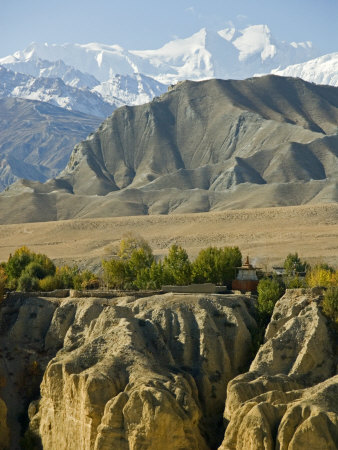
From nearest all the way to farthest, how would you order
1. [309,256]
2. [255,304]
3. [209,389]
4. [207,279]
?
[209,389], [255,304], [207,279], [309,256]

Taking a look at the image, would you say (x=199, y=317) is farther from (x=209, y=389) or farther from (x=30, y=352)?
(x=30, y=352)

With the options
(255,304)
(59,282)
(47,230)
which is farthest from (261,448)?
(47,230)

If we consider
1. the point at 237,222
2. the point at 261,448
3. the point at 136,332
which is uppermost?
the point at 237,222

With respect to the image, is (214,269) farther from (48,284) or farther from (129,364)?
(129,364)

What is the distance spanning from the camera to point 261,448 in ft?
109

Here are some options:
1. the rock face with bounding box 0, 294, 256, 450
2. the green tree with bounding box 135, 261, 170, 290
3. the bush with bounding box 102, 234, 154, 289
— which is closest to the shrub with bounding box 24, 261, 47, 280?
the bush with bounding box 102, 234, 154, 289

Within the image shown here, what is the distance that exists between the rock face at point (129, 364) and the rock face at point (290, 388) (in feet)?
7.07

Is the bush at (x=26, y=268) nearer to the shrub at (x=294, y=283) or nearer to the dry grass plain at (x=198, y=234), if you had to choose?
the shrub at (x=294, y=283)

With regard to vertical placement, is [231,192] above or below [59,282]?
above

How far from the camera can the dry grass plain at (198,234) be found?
377ft

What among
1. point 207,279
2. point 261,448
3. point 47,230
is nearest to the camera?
point 261,448

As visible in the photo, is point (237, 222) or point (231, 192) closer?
point (237, 222)

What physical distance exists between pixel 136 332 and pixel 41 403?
5.47m

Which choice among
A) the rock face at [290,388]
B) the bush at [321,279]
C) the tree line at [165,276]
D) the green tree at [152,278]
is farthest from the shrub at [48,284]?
the rock face at [290,388]
